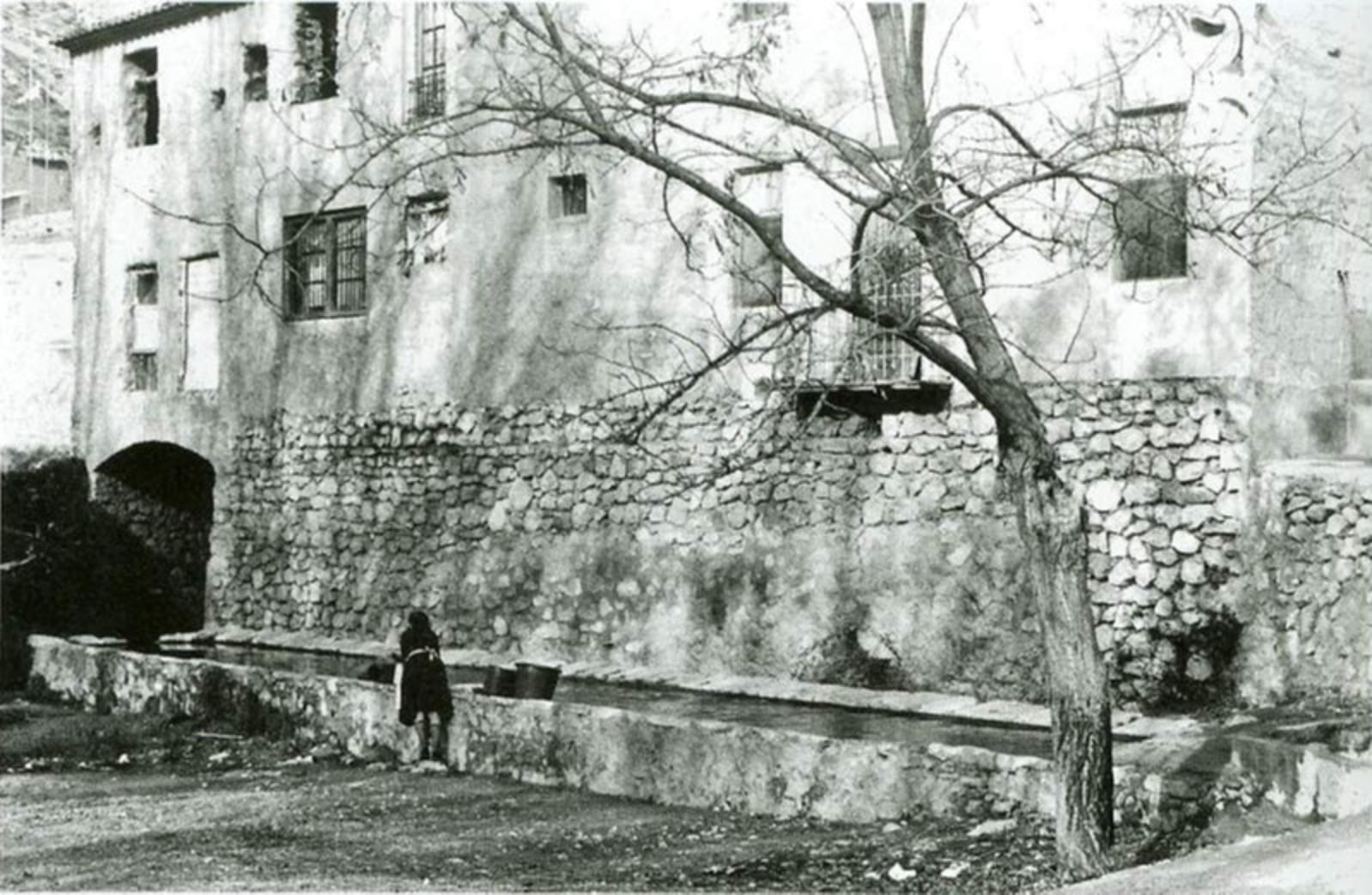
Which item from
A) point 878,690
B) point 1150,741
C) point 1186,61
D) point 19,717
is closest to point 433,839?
point 1150,741

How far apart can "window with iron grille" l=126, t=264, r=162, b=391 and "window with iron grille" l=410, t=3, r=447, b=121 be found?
221 inches

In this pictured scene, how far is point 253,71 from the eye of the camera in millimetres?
23328

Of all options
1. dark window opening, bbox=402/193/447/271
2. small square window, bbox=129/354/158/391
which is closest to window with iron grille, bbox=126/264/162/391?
small square window, bbox=129/354/158/391

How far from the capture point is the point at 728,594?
1803cm

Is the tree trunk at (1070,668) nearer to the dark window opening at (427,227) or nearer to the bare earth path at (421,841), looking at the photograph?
the bare earth path at (421,841)

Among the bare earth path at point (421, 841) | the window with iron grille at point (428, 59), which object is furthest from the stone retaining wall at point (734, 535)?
the window with iron grille at point (428, 59)

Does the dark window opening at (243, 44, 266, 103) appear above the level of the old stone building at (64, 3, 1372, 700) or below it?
above

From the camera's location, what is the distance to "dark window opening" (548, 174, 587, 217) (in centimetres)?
1970

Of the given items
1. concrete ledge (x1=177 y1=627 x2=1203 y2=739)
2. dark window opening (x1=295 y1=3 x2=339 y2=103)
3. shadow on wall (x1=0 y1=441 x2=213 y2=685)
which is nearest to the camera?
concrete ledge (x1=177 y1=627 x2=1203 y2=739)

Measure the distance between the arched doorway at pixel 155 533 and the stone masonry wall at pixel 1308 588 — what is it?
50.2ft

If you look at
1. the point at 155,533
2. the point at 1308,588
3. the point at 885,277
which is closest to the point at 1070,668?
the point at 885,277

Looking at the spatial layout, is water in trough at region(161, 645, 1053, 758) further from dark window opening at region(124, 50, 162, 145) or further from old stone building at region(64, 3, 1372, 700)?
dark window opening at region(124, 50, 162, 145)

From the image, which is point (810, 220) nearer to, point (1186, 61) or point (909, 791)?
point (1186, 61)

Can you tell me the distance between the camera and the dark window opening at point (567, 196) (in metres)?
19.7
